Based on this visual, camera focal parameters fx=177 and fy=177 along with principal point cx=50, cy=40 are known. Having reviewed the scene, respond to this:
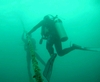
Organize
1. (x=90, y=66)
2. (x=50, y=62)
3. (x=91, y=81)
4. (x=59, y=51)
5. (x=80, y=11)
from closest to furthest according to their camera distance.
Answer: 1. (x=50, y=62)
2. (x=59, y=51)
3. (x=91, y=81)
4. (x=80, y=11)
5. (x=90, y=66)

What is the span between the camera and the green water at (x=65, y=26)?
54.9 feet

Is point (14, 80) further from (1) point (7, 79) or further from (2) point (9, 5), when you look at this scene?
(2) point (9, 5)

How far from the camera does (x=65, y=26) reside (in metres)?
23.2

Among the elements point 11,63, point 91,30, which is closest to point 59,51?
point 11,63

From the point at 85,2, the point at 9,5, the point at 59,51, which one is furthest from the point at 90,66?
the point at 59,51

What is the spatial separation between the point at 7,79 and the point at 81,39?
14.8 metres

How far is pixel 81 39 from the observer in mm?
29266

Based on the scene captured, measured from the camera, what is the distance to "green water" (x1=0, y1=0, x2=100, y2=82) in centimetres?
1675

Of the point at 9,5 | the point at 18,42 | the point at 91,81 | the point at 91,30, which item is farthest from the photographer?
the point at 91,30

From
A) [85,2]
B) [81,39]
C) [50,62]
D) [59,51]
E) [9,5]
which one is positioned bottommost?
[50,62]

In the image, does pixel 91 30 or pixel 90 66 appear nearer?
pixel 90 66

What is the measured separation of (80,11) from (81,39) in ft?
30.7

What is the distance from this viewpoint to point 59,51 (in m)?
5.62

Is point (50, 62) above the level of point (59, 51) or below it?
below
